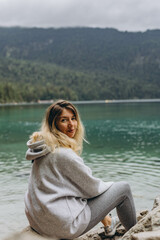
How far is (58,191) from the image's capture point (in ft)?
14.2

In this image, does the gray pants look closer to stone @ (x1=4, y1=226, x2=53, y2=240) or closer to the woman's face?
stone @ (x1=4, y1=226, x2=53, y2=240)

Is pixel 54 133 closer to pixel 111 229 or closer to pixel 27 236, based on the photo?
pixel 27 236

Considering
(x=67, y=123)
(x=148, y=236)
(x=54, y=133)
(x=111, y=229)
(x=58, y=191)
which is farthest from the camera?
(x=111, y=229)

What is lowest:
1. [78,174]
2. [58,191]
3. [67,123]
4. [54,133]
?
[58,191]

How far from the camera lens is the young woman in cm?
434

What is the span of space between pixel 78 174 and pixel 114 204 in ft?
2.63

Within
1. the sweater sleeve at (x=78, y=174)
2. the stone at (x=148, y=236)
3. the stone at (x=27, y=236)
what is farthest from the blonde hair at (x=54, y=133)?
the stone at (x=148, y=236)

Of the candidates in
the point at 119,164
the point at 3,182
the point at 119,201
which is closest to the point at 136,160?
the point at 119,164

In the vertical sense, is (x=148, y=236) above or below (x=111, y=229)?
above

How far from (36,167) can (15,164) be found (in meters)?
11.5

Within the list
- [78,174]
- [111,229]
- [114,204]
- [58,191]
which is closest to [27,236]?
[58,191]

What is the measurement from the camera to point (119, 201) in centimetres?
492

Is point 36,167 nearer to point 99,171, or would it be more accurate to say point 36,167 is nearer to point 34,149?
point 34,149

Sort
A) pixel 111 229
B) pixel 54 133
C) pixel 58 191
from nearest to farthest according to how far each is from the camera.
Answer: pixel 58 191, pixel 54 133, pixel 111 229
